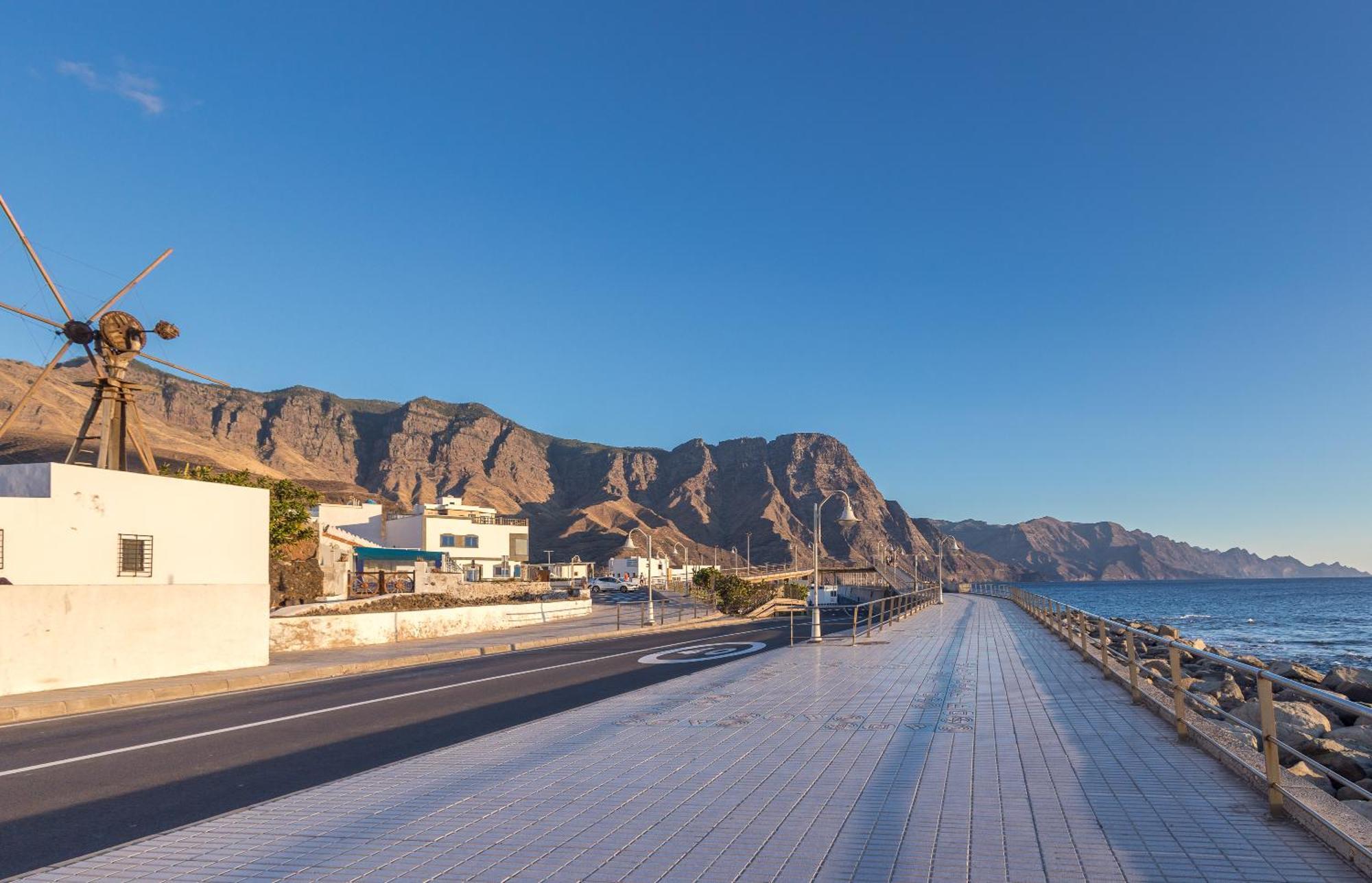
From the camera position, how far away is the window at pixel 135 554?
18266 millimetres

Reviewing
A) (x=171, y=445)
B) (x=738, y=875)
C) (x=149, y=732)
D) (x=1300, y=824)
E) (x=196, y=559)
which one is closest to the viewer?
(x=738, y=875)

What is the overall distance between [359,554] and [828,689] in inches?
1859

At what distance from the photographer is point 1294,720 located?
15.5 meters

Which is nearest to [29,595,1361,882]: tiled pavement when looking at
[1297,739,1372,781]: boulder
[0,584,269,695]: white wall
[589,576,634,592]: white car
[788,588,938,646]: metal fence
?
[1297,739,1372,781]: boulder

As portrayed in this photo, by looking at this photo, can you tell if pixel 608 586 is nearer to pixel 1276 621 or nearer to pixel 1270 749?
pixel 1276 621

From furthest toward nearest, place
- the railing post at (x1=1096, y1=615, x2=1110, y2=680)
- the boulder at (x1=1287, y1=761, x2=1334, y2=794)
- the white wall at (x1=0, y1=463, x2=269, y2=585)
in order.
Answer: the white wall at (x1=0, y1=463, x2=269, y2=585) → the railing post at (x1=1096, y1=615, x2=1110, y2=680) → the boulder at (x1=1287, y1=761, x2=1334, y2=794)

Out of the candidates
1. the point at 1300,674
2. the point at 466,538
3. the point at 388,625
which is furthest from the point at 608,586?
the point at 1300,674

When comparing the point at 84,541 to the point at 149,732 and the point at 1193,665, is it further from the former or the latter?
the point at 1193,665

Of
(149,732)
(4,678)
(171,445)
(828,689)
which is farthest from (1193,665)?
(171,445)

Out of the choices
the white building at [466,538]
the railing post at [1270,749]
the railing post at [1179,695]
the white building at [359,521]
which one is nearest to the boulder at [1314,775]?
the railing post at [1179,695]

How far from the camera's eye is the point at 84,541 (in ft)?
57.3

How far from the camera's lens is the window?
719 inches

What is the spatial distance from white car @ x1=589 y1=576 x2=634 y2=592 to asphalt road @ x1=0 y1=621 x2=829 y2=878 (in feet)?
218

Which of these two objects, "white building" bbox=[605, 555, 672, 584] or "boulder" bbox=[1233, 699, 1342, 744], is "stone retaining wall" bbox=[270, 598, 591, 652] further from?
"white building" bbox=[605, 555, 672, 584]
